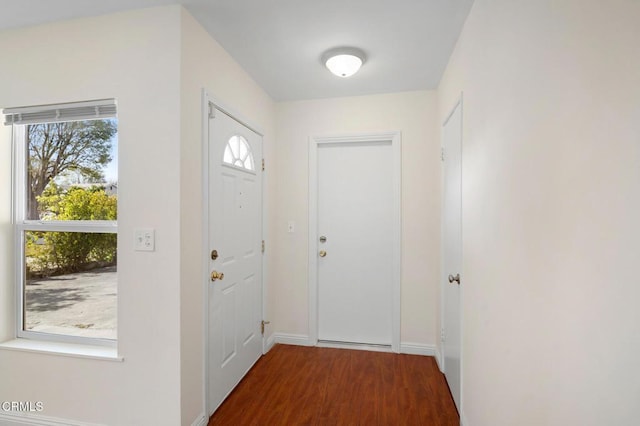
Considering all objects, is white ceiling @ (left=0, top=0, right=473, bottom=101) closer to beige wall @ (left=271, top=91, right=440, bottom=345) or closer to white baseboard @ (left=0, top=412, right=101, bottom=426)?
beige wall @ (left=271, top=91, right=440, bottom=345)

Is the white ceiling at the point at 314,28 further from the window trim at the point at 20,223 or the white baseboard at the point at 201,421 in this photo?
the white baseboard at the point at 201,421

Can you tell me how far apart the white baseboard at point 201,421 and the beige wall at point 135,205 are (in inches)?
6.5

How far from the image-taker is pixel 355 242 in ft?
9.87

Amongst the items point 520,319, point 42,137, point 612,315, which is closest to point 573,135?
point 612,315

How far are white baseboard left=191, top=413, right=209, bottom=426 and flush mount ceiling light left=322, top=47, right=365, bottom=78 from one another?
2458 millimetres

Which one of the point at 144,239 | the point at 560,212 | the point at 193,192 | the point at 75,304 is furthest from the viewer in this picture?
the point at 75,304

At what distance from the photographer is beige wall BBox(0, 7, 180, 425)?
166 cm

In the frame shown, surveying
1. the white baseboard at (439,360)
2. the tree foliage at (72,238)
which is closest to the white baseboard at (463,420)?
the white baseboard at (439,360)

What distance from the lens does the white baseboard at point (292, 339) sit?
9.98 feet

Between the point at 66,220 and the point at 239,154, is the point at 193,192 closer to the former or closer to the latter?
the point at 239,154

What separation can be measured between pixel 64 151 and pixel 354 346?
282 cm

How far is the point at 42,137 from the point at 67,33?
683 millimetres

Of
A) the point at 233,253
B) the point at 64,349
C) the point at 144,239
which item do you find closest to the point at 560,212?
the point at 144,239

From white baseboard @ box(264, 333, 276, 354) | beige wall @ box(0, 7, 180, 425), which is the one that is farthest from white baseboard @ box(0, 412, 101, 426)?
white baseboard @ box(264, 333, 276, 354)
